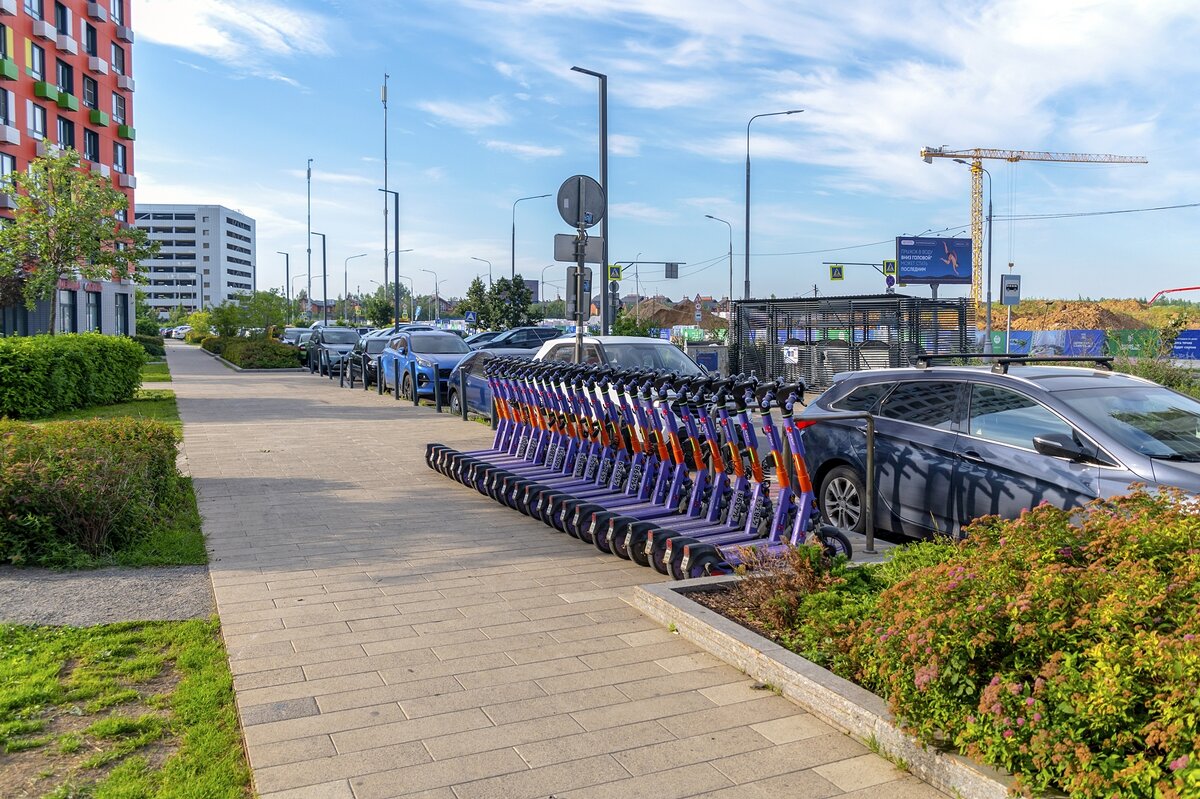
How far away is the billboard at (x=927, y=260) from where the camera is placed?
57.8 m

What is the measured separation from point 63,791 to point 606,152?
15.7 metres

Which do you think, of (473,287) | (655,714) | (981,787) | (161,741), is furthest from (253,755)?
(473,287)

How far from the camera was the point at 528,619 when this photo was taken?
5570 mm

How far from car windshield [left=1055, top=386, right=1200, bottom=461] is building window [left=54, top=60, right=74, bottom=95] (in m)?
48.4

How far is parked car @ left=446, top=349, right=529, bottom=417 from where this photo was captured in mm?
16328

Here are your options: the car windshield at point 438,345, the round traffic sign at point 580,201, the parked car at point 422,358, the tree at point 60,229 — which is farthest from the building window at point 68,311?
the round traffic sign at point 580,201

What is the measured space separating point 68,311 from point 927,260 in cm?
4394

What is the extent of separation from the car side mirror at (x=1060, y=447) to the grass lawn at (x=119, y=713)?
473 centimetres

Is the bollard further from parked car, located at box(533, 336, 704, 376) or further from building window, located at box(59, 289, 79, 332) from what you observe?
building window, located at box(59, 289, 79, 332)

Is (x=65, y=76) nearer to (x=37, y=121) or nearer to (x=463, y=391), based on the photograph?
(x=37, y=121)

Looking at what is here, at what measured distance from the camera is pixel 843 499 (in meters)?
7.72

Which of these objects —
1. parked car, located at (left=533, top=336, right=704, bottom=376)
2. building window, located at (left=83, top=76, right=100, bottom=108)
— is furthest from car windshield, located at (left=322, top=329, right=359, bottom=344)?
building window, located at (left=83, top=76, right=100, bottom=108)

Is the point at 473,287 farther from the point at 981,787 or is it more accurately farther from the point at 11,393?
the point at 981,787

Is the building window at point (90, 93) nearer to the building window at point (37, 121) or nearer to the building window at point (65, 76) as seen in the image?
the building window at point (65, 76)
